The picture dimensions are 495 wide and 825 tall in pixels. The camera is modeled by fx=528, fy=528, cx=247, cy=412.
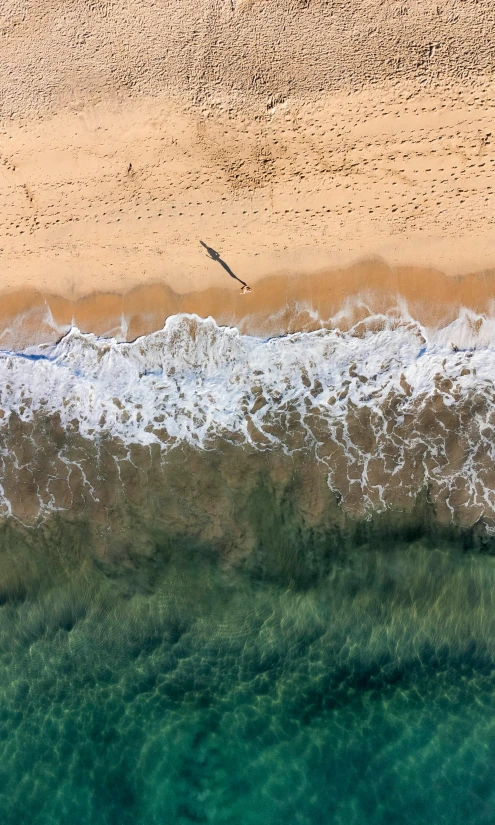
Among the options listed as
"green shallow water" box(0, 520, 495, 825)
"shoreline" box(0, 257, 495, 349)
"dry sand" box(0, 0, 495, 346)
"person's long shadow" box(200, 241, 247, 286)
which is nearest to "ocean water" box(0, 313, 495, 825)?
"green shallow water" box(0, 520, 495, 825)

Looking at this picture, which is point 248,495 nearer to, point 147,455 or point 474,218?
point 147,455

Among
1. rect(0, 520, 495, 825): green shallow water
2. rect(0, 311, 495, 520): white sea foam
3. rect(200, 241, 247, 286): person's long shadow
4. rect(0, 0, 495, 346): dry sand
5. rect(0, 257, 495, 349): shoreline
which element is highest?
rect(0, 0, 495, 346): dry sand

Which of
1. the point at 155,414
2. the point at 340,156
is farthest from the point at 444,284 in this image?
the point at 155,414

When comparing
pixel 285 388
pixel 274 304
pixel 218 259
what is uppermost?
pixel 218 259

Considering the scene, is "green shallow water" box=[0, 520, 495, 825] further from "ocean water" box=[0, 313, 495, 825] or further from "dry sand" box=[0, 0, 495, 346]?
"dry sand" box=[0, 0, 495, 346]

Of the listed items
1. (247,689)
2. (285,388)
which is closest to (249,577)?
(247,689)

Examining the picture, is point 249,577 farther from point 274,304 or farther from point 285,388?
point 274,304
